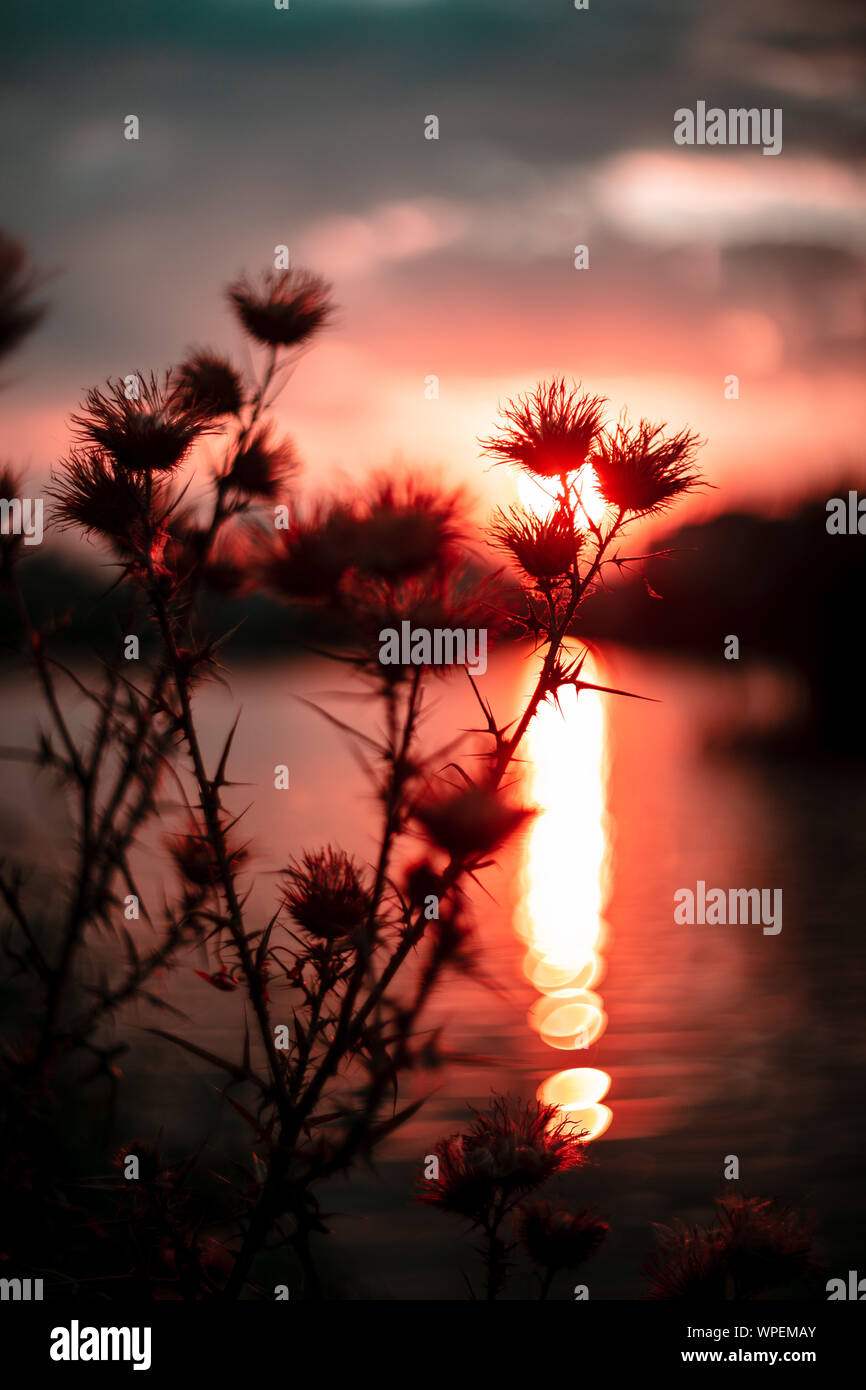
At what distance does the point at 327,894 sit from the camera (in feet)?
3.54

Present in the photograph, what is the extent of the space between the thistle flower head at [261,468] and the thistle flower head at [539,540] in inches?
15.7

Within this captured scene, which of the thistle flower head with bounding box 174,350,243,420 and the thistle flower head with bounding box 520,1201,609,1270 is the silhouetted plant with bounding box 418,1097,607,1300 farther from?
the thistle flower head with bounding box 174,350,243,420

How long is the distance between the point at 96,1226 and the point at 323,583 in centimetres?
68

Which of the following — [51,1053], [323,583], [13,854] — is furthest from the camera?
[13,854]

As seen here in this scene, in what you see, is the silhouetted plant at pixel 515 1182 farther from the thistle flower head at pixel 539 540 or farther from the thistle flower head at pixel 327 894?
the thistle flower head at pixel 539 540

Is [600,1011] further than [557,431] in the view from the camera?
Yes

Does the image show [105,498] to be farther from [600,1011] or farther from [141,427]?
[600,1011]

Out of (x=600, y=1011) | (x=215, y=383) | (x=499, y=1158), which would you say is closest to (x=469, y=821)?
(x=499, y=1158)

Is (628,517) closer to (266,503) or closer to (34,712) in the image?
(266,503)

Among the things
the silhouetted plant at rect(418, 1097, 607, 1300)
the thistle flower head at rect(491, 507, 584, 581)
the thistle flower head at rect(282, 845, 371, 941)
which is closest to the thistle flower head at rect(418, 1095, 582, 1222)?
the silhouetted plant at rect(418, 1097, 607, 1300)

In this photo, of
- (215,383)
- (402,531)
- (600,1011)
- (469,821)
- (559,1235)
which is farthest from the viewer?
(600,1011)

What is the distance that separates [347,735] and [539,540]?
27 centimetres
